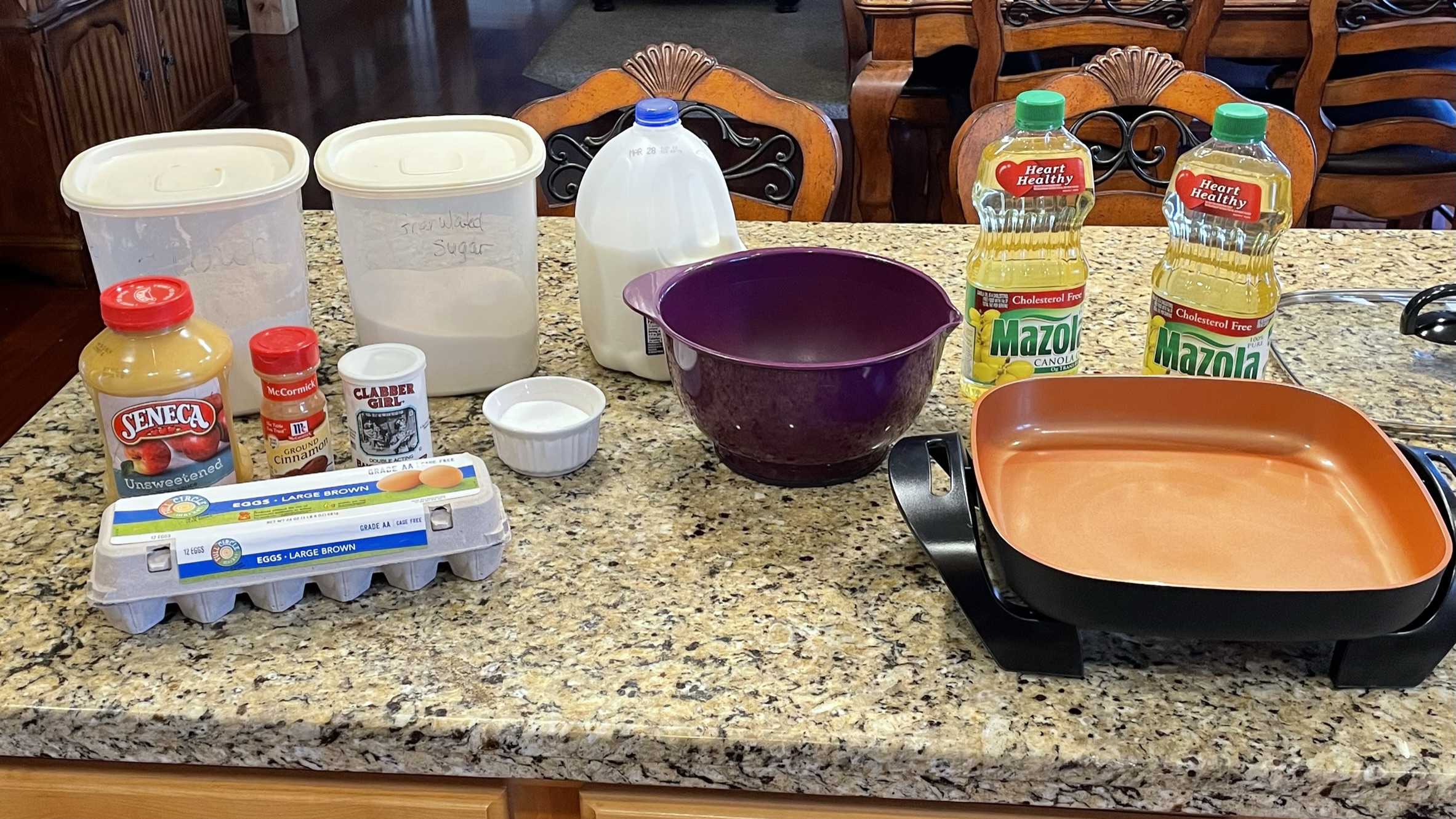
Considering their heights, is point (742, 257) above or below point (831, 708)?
above

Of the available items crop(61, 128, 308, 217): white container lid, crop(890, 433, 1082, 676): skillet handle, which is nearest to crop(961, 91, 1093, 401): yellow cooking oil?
crop(890, 433, 1082, 676): skillet handle

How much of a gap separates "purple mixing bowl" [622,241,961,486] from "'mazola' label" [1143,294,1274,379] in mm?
164

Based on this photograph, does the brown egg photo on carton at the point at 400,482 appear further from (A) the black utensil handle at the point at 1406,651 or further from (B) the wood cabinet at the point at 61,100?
(B) the wood cabinet at the point at 61,100

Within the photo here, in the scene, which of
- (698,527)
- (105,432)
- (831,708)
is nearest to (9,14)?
(105,432)

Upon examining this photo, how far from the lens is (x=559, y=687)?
72cm

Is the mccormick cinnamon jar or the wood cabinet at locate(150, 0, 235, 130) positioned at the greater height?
the mccormick cinnamon jar

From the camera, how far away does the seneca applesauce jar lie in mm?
789

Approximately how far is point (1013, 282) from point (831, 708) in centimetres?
40

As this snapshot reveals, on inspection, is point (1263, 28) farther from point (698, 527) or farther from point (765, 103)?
point (698, 527)

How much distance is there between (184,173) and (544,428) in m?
0.33

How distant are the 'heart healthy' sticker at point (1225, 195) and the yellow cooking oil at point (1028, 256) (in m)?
0.08

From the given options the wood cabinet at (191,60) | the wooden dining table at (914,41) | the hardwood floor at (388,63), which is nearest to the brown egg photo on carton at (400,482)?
the wooden dining table at (914,41)

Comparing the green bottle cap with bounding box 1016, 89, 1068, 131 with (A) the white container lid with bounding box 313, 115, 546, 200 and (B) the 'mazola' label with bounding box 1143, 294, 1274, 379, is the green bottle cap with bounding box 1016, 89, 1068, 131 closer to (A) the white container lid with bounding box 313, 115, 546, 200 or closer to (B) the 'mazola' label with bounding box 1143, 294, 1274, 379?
(B) the 'mazola' label with bounding box 1143, 294, 1274, 379

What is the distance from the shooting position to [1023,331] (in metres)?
0.93
